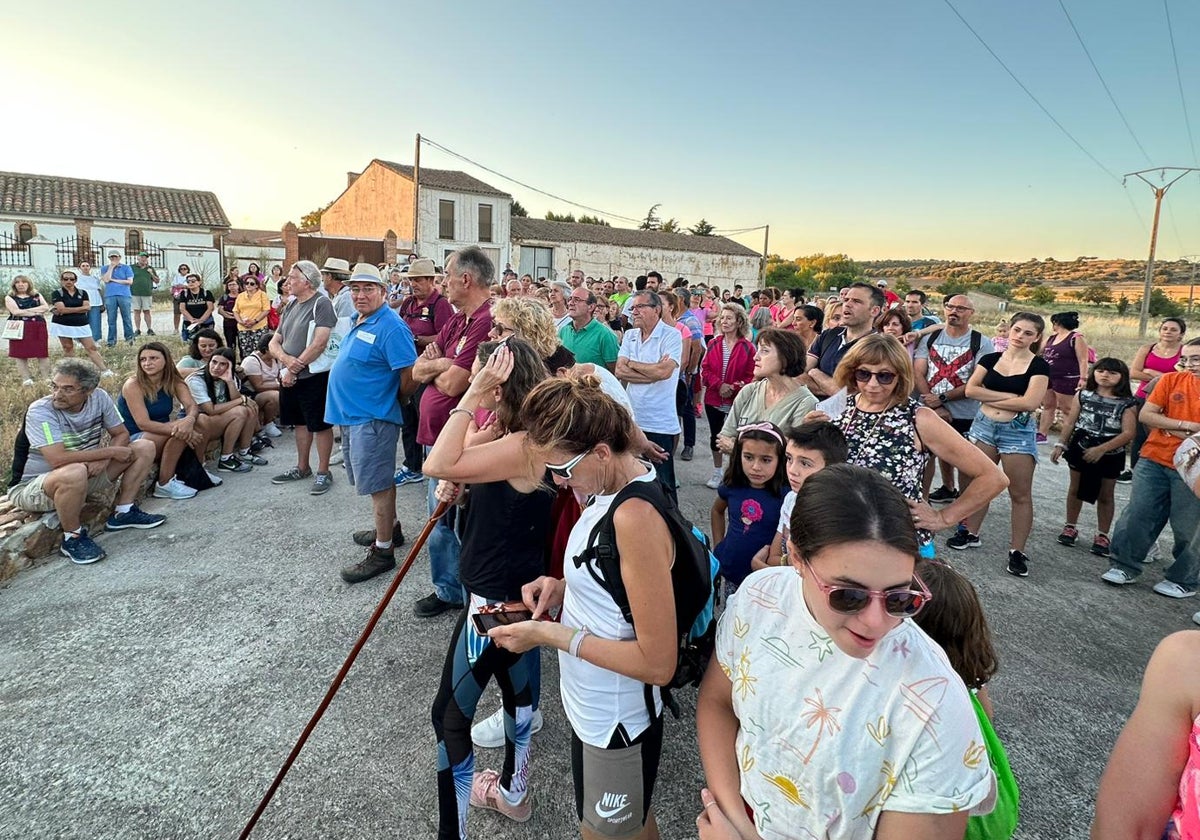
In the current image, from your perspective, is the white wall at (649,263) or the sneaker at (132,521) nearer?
the sneaker at (132,521)

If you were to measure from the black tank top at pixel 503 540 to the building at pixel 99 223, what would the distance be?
28465 millimetres

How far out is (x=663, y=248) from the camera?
41500mm

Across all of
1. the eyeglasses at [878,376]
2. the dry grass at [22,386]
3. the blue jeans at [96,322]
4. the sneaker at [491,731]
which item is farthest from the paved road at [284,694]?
the blue jeans at [96,322]

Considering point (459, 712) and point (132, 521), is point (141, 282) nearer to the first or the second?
point (132, 521)

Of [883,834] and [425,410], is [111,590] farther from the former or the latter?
[883,834]

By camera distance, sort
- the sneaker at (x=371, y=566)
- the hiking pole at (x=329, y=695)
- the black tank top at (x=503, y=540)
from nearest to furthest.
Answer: the hiking pole at (x=329, y=695) < the black tank top at (x=503, y=540) < the sneaker at (x=371, y=566)

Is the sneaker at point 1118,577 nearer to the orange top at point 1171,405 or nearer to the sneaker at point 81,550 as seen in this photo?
the orange top at point 1171,405

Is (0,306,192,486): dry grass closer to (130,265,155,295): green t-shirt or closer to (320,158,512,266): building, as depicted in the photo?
(130,265,155,295): green t-shirt

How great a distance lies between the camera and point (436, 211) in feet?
109

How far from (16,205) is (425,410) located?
34.0 meters

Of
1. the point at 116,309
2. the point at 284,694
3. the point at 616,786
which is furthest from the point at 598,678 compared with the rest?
the point at 116,309

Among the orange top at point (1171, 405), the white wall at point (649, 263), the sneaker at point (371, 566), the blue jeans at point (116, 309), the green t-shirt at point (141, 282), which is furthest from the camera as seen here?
the white wall at point (649, 263)

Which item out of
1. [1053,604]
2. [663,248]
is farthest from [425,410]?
[663,248]

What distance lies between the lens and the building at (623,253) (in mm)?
37688
